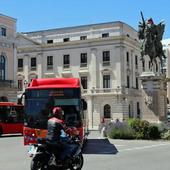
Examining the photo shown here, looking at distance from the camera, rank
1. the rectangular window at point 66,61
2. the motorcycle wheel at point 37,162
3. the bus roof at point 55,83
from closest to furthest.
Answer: the motorcycle wheel at point 37,162
the bus roof at point 55,83
the rectangular window at point 66,61

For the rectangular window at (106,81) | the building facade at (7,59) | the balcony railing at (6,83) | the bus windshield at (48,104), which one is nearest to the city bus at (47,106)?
the bus windshield at (48,104)

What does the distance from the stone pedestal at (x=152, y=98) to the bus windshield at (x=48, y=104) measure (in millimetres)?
12159

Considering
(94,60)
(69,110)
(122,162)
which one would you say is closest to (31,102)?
(69,110)

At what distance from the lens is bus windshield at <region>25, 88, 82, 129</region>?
1838 centimetres

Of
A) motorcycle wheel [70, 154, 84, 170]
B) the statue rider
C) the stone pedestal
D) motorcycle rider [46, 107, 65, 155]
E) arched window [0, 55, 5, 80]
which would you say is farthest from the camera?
arched window [0, 55, 5, 80]

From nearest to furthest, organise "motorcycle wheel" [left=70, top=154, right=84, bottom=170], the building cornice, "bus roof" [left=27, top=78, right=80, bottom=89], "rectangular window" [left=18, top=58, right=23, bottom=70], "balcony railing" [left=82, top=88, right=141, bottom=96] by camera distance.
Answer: "motorcycle wheel" [left=70, top=154, right=84, bottom=170]
"bus roof" [left=27, top=78, right=80, bottom=89]
"balcony railing" [left=82, top=88, right=141, bottom=96]
the building cornice
"rectangular window" [left=18, top=58, right=23, bottom=70]

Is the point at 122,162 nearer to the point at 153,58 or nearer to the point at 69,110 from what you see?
the point at 69,110

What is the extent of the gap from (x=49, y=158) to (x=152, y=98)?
19615 mm

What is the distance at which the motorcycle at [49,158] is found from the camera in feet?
36.4

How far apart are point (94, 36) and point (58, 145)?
186 ft

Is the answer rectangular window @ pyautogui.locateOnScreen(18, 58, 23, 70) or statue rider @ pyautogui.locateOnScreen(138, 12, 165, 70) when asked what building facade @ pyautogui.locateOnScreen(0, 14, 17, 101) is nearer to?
rectangular window @ pyautogui.locateOnScreen(18, 58, 23, 70)

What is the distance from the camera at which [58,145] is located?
11281 mm

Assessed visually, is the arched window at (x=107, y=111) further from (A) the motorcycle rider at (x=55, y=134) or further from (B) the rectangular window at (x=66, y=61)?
(A) the motorcycle rider at (x=55, y=134)

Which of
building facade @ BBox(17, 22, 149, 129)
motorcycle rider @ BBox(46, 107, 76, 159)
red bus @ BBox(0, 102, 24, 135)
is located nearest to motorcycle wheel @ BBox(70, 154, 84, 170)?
motorcycle rider @ BBox(46, 107, 76, 159)
